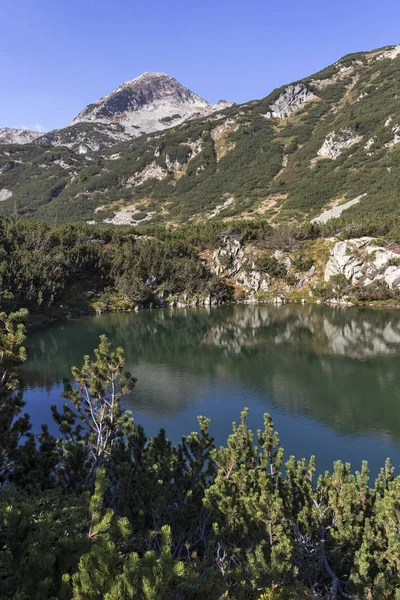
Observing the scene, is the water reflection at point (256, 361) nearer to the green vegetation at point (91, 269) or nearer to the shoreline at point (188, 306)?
the shoreline at point (188, 306)

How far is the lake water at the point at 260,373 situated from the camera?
26.0m

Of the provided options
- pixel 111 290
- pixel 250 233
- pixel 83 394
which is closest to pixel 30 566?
pixel 83 394

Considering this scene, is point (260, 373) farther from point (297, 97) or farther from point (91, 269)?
point (297, 97)

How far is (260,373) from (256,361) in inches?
158

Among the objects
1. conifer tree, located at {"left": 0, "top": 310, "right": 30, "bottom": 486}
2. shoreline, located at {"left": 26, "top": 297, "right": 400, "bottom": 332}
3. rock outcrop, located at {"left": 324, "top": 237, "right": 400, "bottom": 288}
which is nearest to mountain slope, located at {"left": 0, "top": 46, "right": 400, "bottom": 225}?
rock outcrop, located at {"left": 324, "top": 237, "right": 400, "bottom": 288}

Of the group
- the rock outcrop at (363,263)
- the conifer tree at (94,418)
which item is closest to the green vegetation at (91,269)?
the rock outcrop at (363,263)

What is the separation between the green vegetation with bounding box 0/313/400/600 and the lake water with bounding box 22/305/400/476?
1153cm

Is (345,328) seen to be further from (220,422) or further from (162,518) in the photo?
(162,518)

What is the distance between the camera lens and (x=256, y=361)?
1673 inches

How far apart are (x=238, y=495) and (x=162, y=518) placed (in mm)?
2343

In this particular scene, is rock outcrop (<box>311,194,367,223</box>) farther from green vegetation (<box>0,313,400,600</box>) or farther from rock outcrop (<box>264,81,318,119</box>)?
green vegetation (<box>0,313,400,600</box>)

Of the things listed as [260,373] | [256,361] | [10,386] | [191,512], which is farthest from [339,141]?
[10,386]

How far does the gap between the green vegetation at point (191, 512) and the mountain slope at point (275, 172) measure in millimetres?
92647

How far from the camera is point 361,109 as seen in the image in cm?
15638
